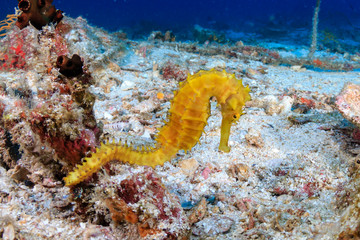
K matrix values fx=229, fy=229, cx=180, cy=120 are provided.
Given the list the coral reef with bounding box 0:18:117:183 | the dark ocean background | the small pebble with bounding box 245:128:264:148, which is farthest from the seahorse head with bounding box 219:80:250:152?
the dark ocean background

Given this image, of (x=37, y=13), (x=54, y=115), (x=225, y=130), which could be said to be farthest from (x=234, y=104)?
(x=37, y=13)

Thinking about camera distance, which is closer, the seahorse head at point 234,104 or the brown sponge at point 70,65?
the brown sponge at point 70,65

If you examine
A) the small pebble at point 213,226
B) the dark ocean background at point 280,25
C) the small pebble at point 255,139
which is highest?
the dark ocean background at point 280,25

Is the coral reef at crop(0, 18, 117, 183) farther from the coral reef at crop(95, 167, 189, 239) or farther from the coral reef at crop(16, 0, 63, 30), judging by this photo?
the coral reef at crop(95, 167, 189, 239)

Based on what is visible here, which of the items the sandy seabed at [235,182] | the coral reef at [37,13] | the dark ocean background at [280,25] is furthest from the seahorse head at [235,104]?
the dark ocean background at [280,25]

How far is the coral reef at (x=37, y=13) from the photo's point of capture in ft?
5.52

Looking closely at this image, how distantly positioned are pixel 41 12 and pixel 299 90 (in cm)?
524

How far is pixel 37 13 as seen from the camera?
5.70 ft

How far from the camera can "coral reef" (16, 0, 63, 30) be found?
1.68m

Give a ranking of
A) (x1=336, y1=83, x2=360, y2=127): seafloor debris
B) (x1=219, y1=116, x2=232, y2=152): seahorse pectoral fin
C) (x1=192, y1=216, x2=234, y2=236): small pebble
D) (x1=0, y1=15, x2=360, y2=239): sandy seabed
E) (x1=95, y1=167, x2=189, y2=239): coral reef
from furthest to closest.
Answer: (x1=336, y1=83, x2=360, y2=127): seafloor debris → (x1=219, y1=116, x2=232, y2=152): seahorse pectoral fin → (x1=192, y1=216, x2=234, y2=236): small pebble → (x1=0, y1=15, x2=360, y2=239): sandy seabed → (x1=95, y1=167, x2=189, y2=239): coral reef

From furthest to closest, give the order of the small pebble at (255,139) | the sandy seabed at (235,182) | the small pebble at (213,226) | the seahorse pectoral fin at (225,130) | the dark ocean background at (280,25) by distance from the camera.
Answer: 1. the dark ocean background at (280,25)
2. the small pebble at (255,139)
3. the seahorse pectoral fin at (225,130)
4. the small pebble at (213,226)
5. the sandy seabed at (235,182)

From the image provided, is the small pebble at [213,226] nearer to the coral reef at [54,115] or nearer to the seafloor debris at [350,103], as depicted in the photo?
the coral reef at [54,115]

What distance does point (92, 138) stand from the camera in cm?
189

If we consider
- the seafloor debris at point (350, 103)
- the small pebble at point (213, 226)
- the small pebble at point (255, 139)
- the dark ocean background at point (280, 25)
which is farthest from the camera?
the dark ocean background at point (280, 25)
